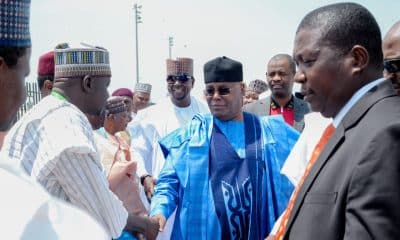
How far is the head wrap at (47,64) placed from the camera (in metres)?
3.42

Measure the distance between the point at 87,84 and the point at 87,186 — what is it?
26.0 inches

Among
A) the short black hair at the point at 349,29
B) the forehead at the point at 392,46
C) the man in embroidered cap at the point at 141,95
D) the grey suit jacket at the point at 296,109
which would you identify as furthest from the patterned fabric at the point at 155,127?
the short black hair at the point at 349,29

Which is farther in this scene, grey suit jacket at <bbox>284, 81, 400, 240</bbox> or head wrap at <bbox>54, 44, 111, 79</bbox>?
head wrap at <bbox>54, 44, 111, 79</bbox>

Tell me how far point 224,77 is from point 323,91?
2.20 metres

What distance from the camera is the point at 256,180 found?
4070 millimetres

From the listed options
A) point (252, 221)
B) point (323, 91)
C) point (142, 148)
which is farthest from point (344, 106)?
point (142, 148)

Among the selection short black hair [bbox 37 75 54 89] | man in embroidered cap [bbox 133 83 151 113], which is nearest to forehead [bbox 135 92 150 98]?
man in embroidered cap [bbox 133 83 151 113]

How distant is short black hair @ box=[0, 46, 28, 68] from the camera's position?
4.45 ft

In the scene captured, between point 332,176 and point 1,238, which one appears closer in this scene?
point 1,238

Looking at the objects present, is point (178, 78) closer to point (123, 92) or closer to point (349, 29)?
point (123, 92)

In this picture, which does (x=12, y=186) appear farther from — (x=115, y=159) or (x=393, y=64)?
(x=115, y=159)

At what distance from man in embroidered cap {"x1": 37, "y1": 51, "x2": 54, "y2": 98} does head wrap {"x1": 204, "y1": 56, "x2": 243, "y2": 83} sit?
1.44 meters

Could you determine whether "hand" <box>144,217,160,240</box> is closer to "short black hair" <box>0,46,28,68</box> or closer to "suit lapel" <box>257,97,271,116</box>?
"short black hair" <box>0,46,28,68</box>

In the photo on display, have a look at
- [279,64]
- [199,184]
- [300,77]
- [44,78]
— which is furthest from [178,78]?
[300,77]
